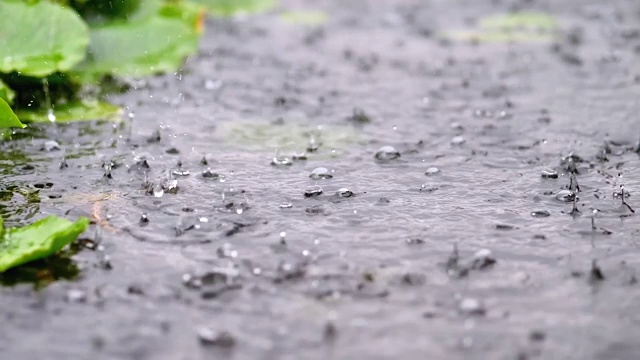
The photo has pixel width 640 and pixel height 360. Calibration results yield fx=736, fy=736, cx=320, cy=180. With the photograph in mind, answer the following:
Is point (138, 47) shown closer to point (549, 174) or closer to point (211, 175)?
point (211, 175)

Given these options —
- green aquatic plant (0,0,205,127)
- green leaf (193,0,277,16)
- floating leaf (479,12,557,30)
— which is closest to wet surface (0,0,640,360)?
green aquatic plant (0,0,205,127)

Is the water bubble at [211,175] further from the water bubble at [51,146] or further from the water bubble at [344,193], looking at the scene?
the water bubble at [51,146]

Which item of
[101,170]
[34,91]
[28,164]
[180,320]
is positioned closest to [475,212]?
[180,320]

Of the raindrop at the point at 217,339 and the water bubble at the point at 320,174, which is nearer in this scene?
the raindrop at the point at 217,339

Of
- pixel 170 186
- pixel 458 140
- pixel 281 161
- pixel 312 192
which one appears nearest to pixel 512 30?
pixel 458 140

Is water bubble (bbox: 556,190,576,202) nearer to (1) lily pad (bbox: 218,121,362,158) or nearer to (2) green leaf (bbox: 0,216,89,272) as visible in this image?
(1) lily pad (bbox: 218,121,362,158)

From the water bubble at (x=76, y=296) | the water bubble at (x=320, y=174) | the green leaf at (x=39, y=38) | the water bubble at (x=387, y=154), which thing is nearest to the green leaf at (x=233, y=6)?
the green leaf at (x=39, y=38)

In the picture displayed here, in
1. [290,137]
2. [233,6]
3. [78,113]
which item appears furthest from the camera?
[233,6]

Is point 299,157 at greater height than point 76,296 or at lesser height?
greater

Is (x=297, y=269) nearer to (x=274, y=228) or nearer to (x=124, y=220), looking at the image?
(x=274, y=228)
